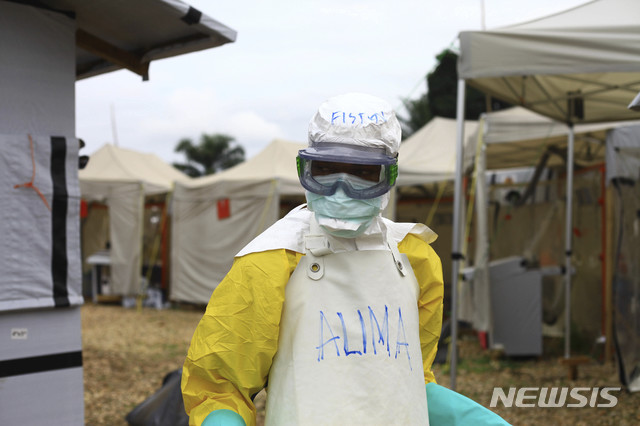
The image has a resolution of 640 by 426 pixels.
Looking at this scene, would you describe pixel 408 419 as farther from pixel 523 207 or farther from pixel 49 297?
pixel 523 207

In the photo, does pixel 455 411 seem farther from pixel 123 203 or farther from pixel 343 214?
pixel 123 203

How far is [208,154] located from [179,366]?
30338 mm

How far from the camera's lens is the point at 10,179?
3.09 m

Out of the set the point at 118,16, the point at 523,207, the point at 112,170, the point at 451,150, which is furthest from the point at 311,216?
the point at 112,170

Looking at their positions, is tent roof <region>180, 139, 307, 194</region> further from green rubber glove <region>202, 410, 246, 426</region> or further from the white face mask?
green rubber glove <region>202, 410, 246, 426</region>

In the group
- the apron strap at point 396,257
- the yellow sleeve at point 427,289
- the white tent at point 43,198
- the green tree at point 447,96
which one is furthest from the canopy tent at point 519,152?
the green tree at point 447,96

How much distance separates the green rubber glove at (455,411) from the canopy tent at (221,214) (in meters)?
8.41

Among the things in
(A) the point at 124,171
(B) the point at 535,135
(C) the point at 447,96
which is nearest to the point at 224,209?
(A) the point at 124,171

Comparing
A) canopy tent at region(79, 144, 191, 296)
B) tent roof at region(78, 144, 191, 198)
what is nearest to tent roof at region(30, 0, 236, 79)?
canopy tent at region(79, 144, 191, 296)

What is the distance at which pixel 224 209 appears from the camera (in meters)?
11.1

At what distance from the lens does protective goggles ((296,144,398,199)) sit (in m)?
1.58

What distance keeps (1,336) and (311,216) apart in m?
2.11

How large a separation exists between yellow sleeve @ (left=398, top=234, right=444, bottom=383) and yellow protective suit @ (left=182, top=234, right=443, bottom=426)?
430mm

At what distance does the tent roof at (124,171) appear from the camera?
12.2m
